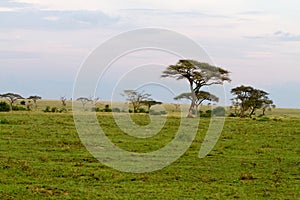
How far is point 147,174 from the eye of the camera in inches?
485

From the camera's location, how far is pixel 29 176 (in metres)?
11.5

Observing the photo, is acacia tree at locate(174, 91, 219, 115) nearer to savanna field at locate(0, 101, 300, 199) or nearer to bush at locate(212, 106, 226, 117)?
bush at locate(212, 106, 226, 117)

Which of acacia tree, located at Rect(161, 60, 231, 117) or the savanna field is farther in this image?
acacia tree, located at Rect(161, 60, 231, 117)

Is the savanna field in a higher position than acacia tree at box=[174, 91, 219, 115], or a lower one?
lower

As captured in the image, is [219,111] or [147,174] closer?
[147,174]

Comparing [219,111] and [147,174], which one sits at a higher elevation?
[219,111]

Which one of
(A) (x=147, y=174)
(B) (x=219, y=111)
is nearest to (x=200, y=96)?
(B) (x=219, y=111)

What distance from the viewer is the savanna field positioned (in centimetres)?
1021

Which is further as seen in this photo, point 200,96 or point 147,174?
point 200,96

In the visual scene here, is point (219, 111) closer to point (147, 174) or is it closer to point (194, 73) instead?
point (194, 73)

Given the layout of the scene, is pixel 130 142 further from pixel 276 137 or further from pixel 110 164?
pixel 276 137

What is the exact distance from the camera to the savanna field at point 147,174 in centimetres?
1021

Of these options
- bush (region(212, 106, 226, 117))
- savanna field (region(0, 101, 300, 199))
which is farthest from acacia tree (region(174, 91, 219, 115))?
savanna field (region(0, 101, 300, 199))

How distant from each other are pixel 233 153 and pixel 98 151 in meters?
4.22
